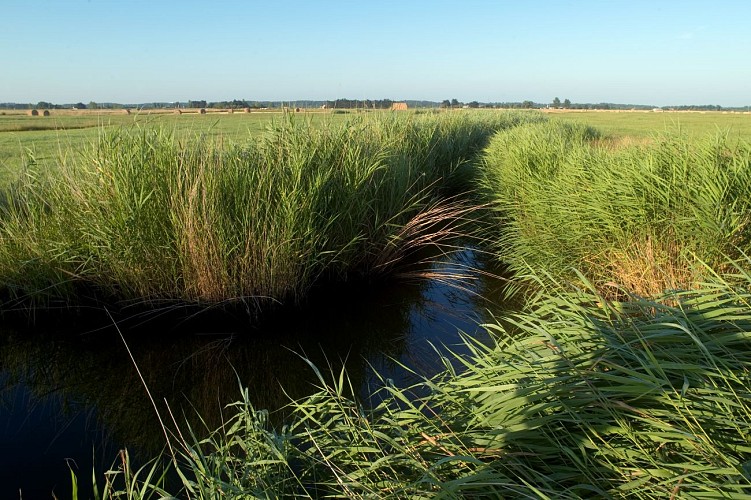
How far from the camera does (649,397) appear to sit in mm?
1608

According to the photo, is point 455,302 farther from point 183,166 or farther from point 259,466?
point 259,466

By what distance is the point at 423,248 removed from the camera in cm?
752

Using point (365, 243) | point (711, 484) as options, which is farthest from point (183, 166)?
point (711, 484)

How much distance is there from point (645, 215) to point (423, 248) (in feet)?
12.3

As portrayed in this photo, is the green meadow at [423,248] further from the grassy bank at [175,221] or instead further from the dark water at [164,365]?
the dark water at [164,365]

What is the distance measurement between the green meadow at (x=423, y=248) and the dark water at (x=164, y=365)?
0.21 m

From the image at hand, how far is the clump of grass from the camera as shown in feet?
12.3

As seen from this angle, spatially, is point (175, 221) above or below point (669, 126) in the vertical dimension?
below

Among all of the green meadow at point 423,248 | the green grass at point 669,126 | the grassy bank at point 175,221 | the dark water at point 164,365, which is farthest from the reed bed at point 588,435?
the green grass at point 669,126

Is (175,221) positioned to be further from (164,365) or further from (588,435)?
(588,435)

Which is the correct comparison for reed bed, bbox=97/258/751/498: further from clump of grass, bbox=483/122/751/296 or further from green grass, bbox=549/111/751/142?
green grass, bbox=549/111/751/142

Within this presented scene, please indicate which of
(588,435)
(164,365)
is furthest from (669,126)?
(164,365)

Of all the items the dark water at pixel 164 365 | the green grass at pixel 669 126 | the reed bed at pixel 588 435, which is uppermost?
the green grass at pixel 669 126

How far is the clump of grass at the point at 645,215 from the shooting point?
3.74 meters
